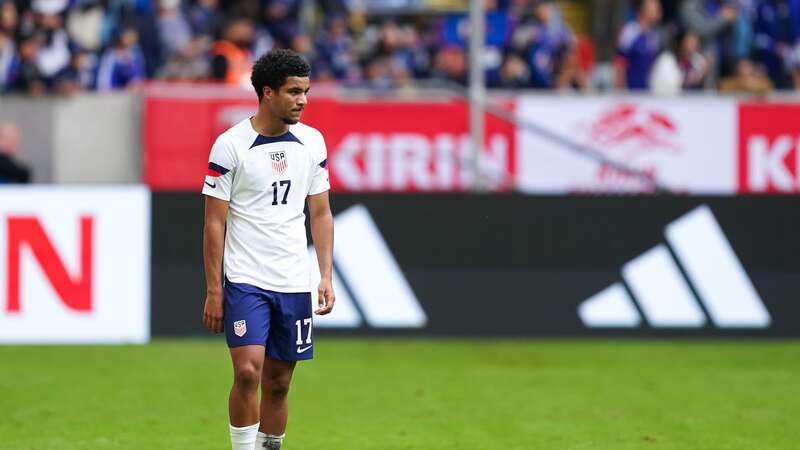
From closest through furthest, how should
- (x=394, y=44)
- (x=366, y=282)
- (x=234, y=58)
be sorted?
(x=366, y=282) → (x=234, y=58) → (x=394, y=44)

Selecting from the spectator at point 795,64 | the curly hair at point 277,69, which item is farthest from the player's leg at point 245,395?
the spectator at point 795,64

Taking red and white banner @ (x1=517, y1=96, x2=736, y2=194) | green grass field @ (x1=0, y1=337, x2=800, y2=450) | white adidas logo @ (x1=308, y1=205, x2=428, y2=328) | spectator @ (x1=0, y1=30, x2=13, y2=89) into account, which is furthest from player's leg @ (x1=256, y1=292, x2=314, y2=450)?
spectator @ (x1=0, y1=30, x2=13, y2=89)

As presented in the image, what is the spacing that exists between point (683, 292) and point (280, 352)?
24.2 feet

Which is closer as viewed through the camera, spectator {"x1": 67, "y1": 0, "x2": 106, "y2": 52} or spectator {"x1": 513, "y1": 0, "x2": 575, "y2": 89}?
spectator {"x1": 513, "y1": 0, "x2": 575, "y2": 89}

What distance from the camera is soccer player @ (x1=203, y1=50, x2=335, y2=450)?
7.22 meters

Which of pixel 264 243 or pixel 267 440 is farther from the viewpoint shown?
pixel 267 440

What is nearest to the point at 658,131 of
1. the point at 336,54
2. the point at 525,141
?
the point at 525,141

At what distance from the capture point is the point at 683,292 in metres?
14.1

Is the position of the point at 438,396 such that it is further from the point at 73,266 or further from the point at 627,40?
the point at 627,40

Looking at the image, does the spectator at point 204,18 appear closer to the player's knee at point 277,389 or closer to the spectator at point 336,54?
the spectator at point 336,54

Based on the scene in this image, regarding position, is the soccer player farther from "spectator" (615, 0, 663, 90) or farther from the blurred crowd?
"spectator" (615, 0, 663, 90)

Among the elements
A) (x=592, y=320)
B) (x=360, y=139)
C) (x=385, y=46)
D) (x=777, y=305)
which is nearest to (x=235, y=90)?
(x=360, y=139)

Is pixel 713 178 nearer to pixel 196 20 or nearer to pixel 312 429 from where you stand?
pixel 196 20

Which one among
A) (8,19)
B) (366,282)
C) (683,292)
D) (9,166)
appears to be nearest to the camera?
(366,282)
